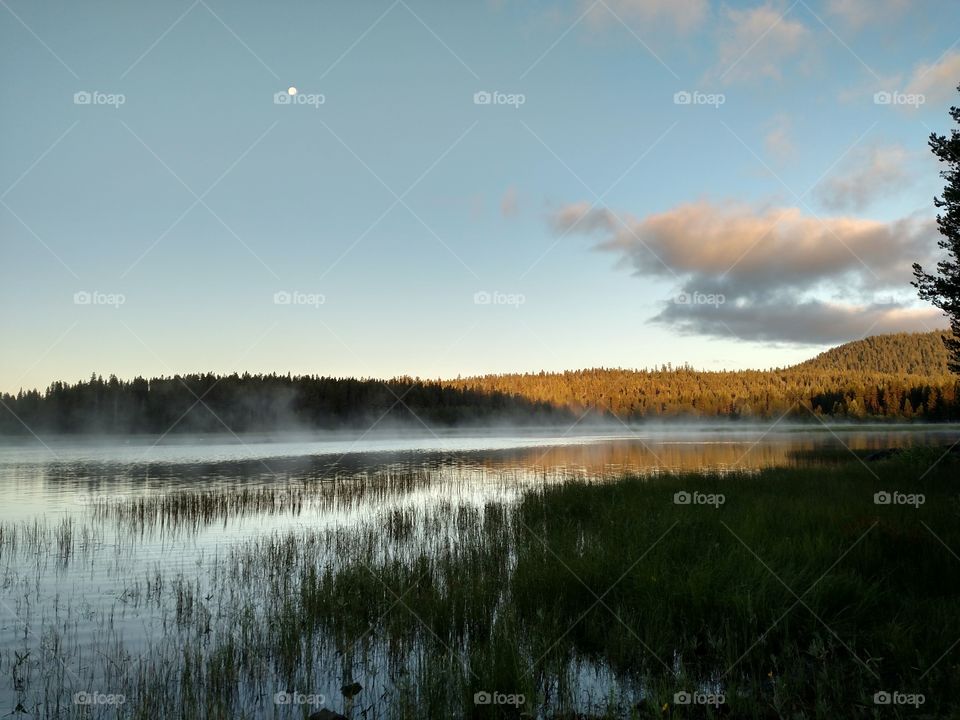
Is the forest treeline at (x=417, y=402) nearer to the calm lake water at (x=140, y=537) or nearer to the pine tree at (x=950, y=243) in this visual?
the calm lake water at (x=140, y=537)

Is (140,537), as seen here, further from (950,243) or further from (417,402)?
(417,402)

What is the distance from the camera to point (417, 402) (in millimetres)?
Result: 166000

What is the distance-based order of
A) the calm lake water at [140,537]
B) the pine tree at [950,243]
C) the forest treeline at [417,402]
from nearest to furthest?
the calm lake water at [140,537] < the pine tree at [950,243] < the forest treeline at [417,402]

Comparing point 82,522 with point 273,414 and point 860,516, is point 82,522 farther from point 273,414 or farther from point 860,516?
point 273,414

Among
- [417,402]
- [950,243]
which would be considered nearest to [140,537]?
[950,243]

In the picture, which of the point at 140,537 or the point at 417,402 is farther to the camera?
the point at 417,402

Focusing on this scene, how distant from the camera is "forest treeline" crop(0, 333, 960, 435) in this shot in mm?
125562

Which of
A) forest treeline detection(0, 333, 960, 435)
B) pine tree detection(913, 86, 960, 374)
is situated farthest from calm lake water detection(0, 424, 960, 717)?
forest treeline detection(0, 333, 960, 435)

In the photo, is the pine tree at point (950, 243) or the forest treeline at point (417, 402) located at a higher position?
the forest treeline at point (417, 402)

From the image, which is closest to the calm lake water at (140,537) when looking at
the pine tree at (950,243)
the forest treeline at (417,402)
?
the pine tree at (950,243)

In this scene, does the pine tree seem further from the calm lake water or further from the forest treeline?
the forest treeline

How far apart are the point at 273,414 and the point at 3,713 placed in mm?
142472

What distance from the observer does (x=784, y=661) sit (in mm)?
7211

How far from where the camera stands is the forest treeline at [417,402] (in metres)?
126
